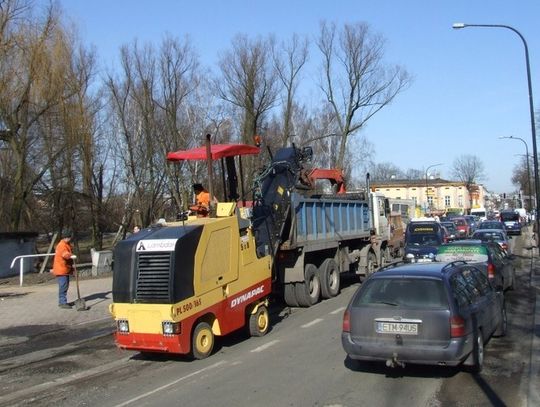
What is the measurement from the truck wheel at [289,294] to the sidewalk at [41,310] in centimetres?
409

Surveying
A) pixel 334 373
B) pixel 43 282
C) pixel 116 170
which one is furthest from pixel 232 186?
pixel 116 170

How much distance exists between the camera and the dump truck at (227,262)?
9008mm

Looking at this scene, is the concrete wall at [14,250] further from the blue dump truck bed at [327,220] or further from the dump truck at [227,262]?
the blue dump truck bed at [327,220]

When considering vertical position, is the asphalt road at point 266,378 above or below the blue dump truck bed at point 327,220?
below

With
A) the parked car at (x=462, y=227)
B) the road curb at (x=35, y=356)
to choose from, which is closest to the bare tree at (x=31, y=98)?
the road curb at (x=35, y=356)

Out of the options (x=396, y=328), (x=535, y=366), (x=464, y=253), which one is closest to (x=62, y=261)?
(x=464, y=253)

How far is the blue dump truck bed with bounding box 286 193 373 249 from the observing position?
545 inches

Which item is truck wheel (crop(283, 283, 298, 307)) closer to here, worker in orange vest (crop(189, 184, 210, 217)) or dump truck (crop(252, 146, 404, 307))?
dump truck (crop(252, 146, 404, 307))

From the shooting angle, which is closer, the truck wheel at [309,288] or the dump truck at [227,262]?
the dump truck at [227,262]

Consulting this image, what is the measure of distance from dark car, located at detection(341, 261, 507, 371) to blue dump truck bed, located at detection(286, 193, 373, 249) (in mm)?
5562

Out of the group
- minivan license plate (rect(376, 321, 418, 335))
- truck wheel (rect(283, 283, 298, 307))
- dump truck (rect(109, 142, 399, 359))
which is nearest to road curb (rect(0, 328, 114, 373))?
dump truck (rect(109, 142, 399, 359))

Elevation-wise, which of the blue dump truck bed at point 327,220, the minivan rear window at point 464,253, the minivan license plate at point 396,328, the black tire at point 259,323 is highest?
the blue dump truck bed at point 327,220

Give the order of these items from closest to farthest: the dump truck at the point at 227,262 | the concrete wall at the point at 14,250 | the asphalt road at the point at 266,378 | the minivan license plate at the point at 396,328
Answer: the asphalt road at the point at 266,378 → the minivan license plate at the point at 396,328 → the dump truck at the point at 227,262 → the concrete wall at the point at 14,250

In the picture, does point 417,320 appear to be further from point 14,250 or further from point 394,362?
point 14,250
